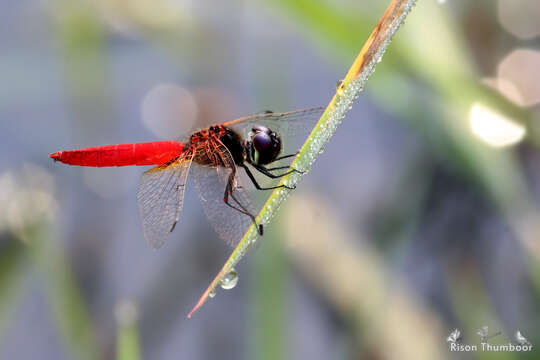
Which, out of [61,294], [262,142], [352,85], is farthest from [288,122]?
[61,294]

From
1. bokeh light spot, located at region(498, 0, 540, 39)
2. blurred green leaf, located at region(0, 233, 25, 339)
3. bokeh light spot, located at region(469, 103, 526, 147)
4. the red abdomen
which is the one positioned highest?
bokeh light spot, located at region(498, 0, 540, 39)

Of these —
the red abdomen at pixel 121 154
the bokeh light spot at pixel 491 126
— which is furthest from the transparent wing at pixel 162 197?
the bokeh light spot at pixel 491 126

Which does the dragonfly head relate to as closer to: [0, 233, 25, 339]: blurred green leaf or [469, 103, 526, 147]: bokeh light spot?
[469, 103, 526, 147]: bokeh light spot

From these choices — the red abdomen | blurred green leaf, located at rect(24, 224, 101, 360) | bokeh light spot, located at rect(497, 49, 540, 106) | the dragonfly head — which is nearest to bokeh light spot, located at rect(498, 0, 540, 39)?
bokeh light spot, located at rect(497, 49, 540, 106)

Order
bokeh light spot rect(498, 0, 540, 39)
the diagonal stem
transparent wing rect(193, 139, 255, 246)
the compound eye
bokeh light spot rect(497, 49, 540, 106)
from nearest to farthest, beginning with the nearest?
the diagonal stem, transparent wing rect(193, 139, 255, 246), the compound eye, bokeh light spot rect(497, 49, 540, 106), bokeh light spot rect(498, 0, 540, 39)

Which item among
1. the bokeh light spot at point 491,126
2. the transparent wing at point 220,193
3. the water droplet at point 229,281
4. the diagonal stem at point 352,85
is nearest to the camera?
the diagonal stem at point 352,85

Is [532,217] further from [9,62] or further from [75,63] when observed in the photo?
[9,62]

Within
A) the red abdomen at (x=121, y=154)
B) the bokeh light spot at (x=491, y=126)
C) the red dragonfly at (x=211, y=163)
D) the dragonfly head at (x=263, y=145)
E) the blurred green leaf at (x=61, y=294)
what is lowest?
the blurred green leaf at (x=61, y=294)

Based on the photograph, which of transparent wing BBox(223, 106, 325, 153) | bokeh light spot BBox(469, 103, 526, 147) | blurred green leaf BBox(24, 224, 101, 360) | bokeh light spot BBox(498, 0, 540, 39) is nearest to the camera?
transparent wing BBox(223, 106, 325, 153)

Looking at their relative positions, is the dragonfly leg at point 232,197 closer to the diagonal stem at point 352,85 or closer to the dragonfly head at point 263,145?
the dragonfly head at point 263,145
